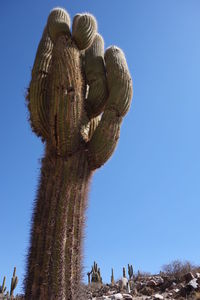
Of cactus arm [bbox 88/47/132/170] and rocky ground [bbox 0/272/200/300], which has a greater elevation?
cactus arm [bbox 88/47/132/170]

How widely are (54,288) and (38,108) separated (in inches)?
96.6

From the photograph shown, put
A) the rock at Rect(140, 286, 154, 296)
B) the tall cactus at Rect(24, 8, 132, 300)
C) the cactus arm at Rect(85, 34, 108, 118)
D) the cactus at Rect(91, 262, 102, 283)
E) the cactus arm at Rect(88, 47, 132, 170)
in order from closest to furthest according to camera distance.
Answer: the tall cactus at Rect(24, 8, 132, 300), the cactus arm at Rect(88, 47, 132, 170), the cactus arm at Rect(85, 34, 108, 118), the rock at Rect(140, 286, 154, 296), the cactus at Rect(91, 262, 102, 283)

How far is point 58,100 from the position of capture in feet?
14.3

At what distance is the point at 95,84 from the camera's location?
5180mm

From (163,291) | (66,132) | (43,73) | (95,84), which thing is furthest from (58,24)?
(163,291)

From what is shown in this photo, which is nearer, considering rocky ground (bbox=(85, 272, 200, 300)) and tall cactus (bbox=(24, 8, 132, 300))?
tall cactus (bbox=(24, 8, 132, 300))

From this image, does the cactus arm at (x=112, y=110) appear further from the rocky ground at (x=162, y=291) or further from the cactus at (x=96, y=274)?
the cactus at (x=96, y=274)

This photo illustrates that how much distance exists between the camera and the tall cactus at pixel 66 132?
3.79 m

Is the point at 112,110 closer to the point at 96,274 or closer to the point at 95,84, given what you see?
the point at 95,84

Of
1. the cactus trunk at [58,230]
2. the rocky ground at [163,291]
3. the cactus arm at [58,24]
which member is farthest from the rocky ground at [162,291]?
the cactus arm at [58,24]

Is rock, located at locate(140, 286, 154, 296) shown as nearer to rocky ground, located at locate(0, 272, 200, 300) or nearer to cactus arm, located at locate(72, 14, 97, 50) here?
rocky ground, located at locate(0, 272, 200, 300)

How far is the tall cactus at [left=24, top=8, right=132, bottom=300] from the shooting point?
379cm

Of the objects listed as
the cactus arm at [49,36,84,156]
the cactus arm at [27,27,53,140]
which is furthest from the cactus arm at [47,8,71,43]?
the cactus arm at [49,36,84,156]

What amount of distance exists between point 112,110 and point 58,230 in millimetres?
1974
